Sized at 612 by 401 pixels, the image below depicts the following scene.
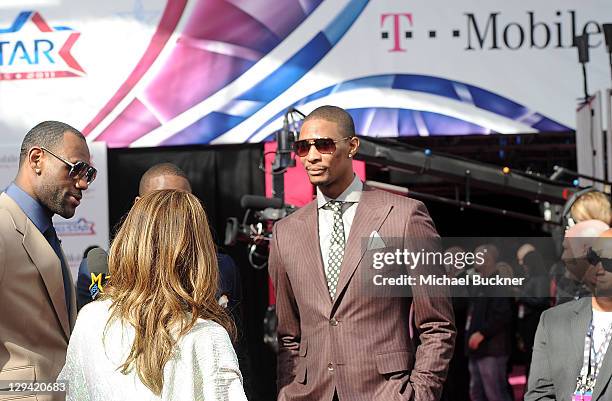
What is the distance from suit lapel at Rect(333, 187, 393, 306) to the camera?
13.0ft

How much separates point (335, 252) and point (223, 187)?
5.29 metres

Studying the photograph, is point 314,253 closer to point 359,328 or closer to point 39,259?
point 359,328

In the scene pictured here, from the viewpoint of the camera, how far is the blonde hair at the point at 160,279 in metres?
2.69

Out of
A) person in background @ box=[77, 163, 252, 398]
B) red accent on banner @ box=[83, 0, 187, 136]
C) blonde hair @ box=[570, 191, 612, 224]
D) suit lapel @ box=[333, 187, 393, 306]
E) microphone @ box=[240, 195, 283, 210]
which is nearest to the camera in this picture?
suit lapel @ box=[333, 187, 393, 306]

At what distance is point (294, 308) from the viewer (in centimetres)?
413

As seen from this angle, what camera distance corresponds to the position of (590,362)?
3785 mm

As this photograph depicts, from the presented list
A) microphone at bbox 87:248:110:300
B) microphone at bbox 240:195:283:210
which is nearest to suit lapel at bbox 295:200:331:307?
microphone at bbox 87:248:110:300

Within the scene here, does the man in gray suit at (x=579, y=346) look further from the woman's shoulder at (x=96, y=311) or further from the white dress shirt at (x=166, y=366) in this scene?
the woman's shoulder at (x=96, y=311)

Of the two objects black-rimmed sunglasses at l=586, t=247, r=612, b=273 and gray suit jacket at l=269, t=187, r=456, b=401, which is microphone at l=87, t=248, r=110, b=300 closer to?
gray suit jacket at l=269, t=187, r=456, b=401

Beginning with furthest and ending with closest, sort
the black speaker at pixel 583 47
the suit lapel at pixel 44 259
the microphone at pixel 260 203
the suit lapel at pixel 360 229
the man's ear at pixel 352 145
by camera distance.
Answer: the black speaker at pixel 583 47 < the microphone at pixel 260 203 < the man's ear at pixel 352 145 < the suit lapel at pixel 360 229 < the suit lapel at pixel 44 259

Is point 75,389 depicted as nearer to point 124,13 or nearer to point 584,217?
point 584,217

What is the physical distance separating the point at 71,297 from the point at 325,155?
124 centimetres

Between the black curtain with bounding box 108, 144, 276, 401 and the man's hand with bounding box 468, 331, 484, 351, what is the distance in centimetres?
192

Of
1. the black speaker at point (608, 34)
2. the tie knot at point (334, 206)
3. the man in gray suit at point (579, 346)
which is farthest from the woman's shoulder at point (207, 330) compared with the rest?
the black speaker at point (608, 34)
